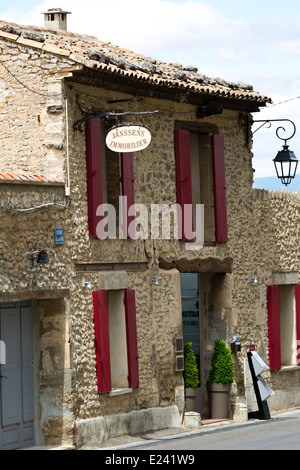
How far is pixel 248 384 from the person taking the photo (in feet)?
63.7

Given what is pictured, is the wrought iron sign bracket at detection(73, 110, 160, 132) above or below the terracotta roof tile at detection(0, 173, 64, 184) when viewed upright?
above

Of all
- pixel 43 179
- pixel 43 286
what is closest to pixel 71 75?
pixel 43 179

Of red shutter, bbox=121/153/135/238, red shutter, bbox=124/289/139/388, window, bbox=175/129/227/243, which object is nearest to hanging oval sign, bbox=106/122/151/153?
red shutter, bbox=121/153/135/238

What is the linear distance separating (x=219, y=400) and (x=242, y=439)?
3689 mm

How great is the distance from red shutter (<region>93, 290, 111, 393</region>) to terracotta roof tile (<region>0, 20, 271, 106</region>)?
3.41 m

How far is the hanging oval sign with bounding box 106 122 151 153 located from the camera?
14953 mm

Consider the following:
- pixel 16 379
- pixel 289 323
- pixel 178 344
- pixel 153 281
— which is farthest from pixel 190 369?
pixel 16 379

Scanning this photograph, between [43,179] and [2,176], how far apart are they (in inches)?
36.2

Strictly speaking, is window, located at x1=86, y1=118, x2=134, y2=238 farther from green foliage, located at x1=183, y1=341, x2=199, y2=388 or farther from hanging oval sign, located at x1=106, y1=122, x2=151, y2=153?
green foliage, located at x1=183, y1=341, x2=199, y2=388

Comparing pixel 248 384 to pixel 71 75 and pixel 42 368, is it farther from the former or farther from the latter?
pixel 71 75

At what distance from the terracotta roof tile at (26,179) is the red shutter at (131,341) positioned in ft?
7.73

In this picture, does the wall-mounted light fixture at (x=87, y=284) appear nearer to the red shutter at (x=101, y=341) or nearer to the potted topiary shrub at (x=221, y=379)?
the red shutter at (x=101, y=341)
